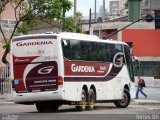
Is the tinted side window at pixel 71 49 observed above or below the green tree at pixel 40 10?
below

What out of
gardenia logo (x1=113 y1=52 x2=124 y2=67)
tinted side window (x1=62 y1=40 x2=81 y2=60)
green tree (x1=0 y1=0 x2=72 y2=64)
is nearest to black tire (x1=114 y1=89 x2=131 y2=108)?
gardenia logo (x1=113 y1=52 x2=124 y2=67)

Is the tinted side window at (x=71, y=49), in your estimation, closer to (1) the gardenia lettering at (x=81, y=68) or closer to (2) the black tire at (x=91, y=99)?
(1) the gardenia lettering at (x=81, y=68)

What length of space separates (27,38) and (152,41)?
52.1 metres

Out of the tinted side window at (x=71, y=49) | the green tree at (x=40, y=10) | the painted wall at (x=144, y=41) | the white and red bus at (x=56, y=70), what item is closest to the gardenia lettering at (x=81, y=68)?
the white and red bus at (x=56, y=70)

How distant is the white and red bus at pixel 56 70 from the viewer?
2484 cm

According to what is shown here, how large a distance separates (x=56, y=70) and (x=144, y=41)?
171ft

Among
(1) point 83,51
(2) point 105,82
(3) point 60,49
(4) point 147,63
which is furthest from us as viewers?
(4) point 147,63

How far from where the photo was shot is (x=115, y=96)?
2991 cm

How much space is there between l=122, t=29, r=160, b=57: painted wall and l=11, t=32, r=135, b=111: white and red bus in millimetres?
48204

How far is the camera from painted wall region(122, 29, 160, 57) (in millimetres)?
75875

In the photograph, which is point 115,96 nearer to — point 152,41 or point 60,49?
point 60,49

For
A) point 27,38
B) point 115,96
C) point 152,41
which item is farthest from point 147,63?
point 27,38

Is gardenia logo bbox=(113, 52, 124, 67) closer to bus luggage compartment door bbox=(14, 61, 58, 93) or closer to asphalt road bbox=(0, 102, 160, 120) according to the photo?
asphalt road bbox=(0, 102, 160, 120)

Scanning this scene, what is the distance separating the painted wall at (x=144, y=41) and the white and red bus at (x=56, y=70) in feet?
158
